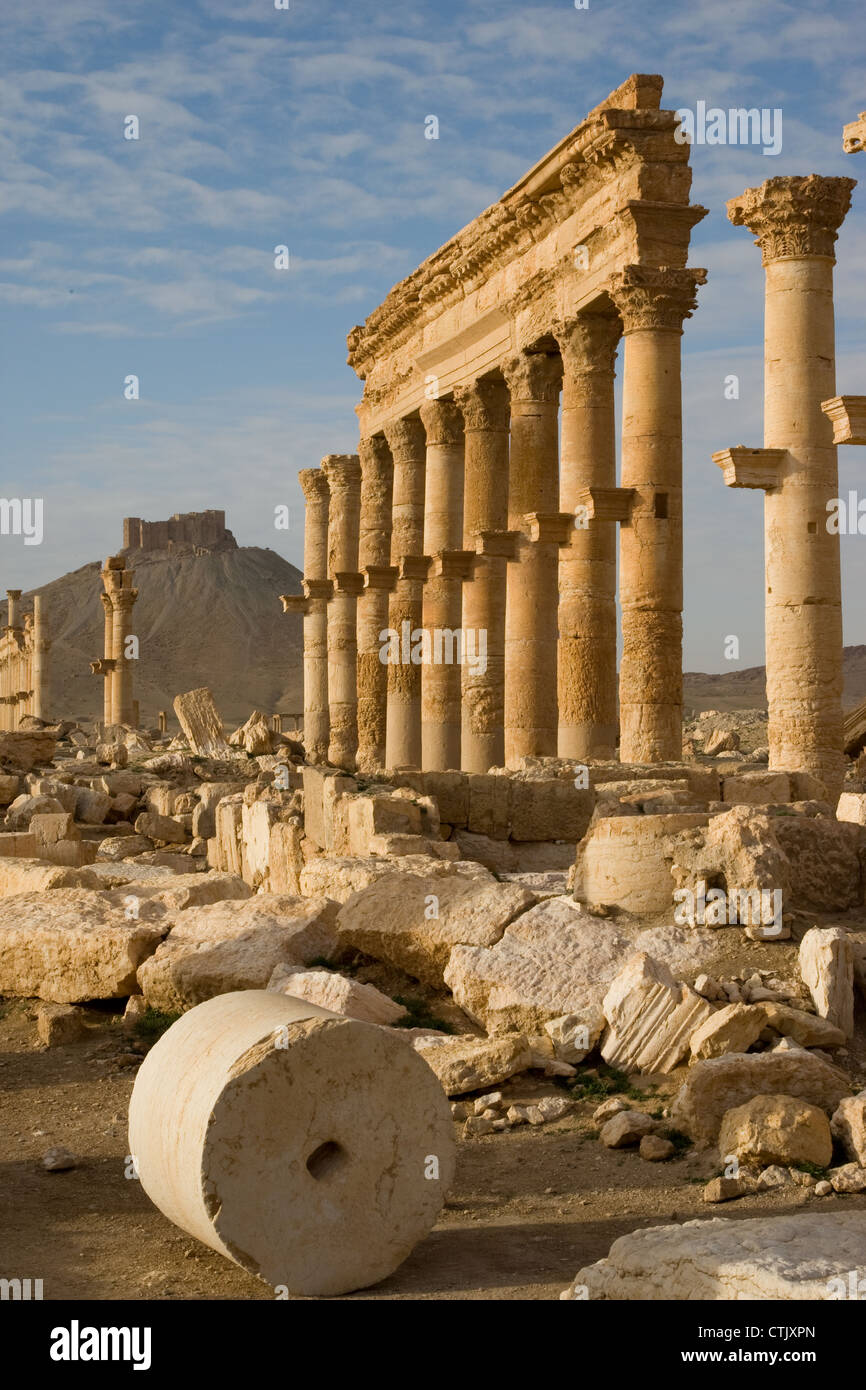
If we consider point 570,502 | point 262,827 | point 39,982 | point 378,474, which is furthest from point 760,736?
point 39,982

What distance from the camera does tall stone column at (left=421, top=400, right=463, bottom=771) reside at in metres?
28.0

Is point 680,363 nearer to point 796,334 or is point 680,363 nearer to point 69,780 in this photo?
point 796,334

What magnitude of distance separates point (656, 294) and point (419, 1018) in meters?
12.1

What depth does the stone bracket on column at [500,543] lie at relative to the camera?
2358 centimetres

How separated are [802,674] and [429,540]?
1353 cm

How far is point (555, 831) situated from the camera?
54.4 feet

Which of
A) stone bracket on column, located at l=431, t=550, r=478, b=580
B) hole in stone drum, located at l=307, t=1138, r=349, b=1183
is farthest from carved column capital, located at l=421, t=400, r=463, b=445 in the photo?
hole in stone drum, located at l=307, t=1138, r=349, b=1183

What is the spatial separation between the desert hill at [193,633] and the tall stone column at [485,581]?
64.1 meters

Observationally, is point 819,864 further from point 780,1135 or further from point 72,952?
point 72,952

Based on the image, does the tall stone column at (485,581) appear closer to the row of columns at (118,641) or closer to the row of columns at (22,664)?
the row of columns at (118,641)

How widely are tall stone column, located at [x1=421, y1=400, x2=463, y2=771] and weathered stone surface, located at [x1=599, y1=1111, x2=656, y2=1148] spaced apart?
64.6 feet

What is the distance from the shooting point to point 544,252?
2356cm

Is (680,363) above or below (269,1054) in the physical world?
above

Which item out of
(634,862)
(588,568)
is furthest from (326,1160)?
(588,568)
